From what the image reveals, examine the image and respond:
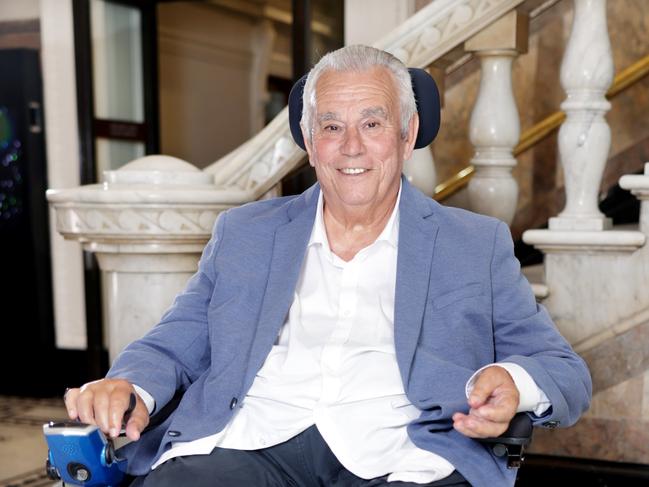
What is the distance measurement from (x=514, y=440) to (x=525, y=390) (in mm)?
103

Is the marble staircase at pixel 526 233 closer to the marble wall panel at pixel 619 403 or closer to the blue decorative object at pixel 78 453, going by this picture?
the marble wall panel at pixel 619 403

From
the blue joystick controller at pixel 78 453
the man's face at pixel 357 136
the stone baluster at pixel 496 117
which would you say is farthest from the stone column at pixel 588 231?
the blue joystick controller at pixel 78 453

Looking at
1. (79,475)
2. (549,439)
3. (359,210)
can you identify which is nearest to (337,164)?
(359,210)

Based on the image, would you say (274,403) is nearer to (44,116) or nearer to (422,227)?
(422,227)

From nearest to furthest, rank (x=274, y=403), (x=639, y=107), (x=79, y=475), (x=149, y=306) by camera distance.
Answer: (x=79, y=475) → (x=274, y=403) → (x=149, y=306) → (x=639, y=107)

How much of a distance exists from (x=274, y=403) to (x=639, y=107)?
3144mm

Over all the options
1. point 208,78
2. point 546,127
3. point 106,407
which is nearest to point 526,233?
point 106,407

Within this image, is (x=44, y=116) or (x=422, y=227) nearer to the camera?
(x=422, y=227)

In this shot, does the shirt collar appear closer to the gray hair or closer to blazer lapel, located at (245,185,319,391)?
blazer lapel, located at (245,185,319,391)

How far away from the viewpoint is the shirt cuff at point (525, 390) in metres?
1.52

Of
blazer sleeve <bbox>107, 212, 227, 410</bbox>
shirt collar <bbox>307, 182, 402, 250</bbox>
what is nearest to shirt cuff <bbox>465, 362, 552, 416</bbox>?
shirt collar <bbox>307, 182, 402, 250</bbox>

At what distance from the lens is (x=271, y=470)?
1.69 m

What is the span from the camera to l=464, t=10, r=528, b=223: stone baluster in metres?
2.55

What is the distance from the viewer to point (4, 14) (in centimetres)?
494
